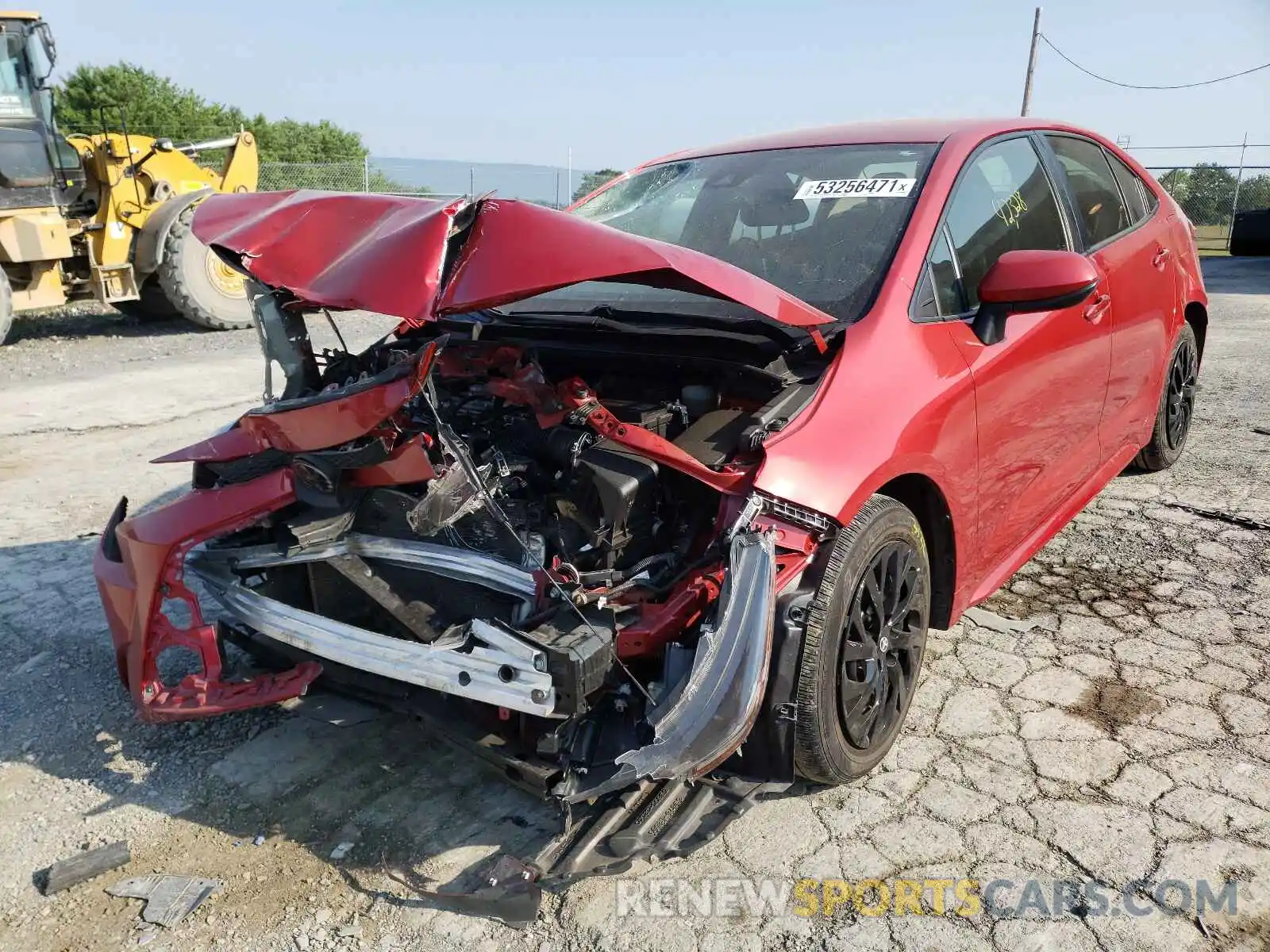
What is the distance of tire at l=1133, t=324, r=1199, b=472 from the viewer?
4703 millimetres

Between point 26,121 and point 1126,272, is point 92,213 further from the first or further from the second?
point 1126,272

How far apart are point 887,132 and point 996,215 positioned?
1.75 ft

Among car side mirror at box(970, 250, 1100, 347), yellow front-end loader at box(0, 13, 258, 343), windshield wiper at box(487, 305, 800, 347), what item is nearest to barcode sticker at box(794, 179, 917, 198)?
car side mirror at box(970, 250, 1100, 347)

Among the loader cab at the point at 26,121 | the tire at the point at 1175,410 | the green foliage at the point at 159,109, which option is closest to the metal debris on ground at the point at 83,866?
the tire at the point at 1175,410

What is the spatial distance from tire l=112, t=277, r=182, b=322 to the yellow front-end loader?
0.06 ft

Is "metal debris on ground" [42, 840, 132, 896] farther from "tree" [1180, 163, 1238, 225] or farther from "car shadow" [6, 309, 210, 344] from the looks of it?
"tree" [1180, 163, 1238, 225]

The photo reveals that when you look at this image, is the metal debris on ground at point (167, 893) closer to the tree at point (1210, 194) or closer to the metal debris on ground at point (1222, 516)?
the metal debris on ground at point (1222, 516)

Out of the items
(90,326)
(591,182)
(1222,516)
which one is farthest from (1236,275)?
(90,326)

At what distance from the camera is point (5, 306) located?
9.14m

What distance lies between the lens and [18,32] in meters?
9.44

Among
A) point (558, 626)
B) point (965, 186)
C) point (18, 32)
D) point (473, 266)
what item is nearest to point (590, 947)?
point (558, 626)

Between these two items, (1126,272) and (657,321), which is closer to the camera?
(657,321)

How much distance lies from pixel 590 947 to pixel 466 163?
18.5m

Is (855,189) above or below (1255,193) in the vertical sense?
above
